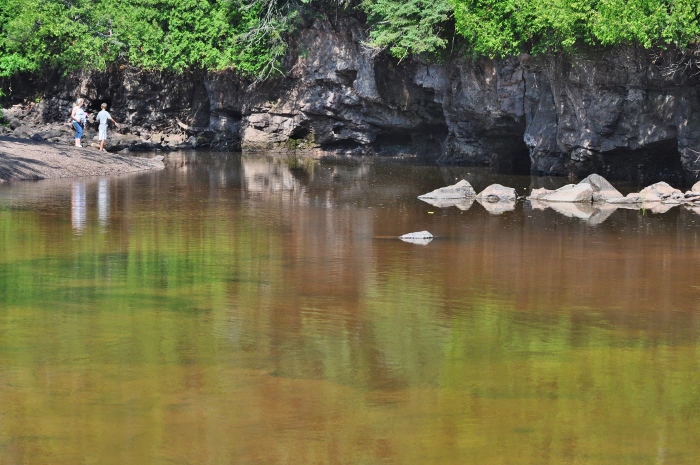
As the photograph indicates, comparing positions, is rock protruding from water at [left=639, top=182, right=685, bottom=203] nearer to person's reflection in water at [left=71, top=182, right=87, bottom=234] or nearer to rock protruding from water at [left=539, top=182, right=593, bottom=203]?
rock protruding from water at [left=539, top=182, right=593, bottom=203]

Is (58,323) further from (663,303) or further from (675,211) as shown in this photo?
(675,211)

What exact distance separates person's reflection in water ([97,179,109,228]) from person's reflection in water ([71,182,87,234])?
0.81 feet

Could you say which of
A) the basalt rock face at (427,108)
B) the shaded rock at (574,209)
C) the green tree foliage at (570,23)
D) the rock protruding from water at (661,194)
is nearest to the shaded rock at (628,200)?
the rock protruding from water at (661,194)

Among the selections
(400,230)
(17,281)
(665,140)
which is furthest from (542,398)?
(665,140)

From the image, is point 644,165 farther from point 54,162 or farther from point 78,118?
point 78,118

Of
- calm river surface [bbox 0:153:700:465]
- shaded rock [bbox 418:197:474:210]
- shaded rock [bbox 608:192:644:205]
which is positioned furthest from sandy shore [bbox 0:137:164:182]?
shaded rock [bbox 608:192:644:205]

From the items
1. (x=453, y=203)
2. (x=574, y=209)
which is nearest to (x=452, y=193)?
(x=453, y=203)

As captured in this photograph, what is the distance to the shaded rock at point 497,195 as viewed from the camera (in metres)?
20.8

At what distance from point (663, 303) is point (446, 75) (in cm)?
2409

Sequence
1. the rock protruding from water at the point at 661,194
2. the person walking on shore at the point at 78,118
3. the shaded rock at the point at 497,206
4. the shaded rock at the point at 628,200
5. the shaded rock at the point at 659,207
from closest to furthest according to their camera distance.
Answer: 1. the shaded rock at the point at 497,206
2. the shaded rock at the point at 659,207
3. the shaded rock at the point at 628,200
4. the rock protruding from water at the point at 661,194
5. the person walking on shore at the point at 78,118

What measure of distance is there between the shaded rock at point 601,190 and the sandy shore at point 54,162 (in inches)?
469

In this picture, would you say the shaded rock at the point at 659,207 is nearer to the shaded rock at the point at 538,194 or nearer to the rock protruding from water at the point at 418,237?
the shaded rock at the point at 538,194

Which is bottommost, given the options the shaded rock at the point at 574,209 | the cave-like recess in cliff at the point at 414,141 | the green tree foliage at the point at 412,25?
the shaded rock at the point at 574,209

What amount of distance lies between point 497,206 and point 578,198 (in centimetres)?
204
